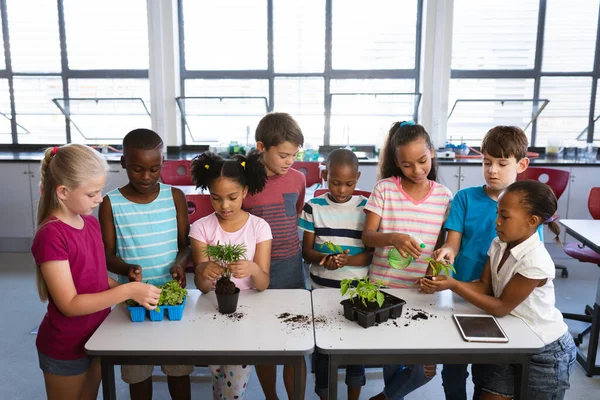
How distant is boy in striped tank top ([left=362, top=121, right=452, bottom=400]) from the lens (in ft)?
5.58

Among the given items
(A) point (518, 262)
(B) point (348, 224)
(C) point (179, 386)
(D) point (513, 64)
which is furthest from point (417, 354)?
(D) point (513, 64)

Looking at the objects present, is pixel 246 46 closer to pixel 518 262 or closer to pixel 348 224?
pixel 348 224

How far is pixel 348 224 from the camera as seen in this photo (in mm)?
1859

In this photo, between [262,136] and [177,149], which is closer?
[262,136]

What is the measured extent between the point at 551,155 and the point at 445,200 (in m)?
3.33

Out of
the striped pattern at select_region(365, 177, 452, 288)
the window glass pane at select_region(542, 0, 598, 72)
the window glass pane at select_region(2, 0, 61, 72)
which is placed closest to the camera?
the striped pattern at select_region(365, 177, 452, 288)

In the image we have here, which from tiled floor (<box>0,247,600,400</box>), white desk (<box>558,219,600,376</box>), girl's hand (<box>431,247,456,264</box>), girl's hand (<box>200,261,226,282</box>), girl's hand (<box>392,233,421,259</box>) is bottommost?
tiled floor (<box>0,247,600,400</box>)

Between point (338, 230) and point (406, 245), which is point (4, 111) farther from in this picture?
point (406, 245)

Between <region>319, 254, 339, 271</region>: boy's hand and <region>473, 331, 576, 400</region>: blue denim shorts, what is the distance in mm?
605

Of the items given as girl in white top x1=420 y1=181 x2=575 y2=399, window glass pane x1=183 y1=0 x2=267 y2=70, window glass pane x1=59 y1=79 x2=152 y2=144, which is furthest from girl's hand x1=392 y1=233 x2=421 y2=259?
window glass pane x1=59 y1=79 x2=152 y2=144

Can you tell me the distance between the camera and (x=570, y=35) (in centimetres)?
452

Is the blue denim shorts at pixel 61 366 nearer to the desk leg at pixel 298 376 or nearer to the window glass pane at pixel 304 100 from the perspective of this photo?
the desk leg at pixel 298 376

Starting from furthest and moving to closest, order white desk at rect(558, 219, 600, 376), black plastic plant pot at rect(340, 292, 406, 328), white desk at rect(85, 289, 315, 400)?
white desk at rect(558, 219, 600, 376) < black plastic plant pot at rect(340, 292, 406, 328) < white desk at rect(85, 289, 315, 400)

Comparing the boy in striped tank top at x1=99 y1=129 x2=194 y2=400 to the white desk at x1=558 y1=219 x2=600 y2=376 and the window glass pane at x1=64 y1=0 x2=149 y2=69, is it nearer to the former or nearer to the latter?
the white desk at x1=558 y1=219 x2=600 y2=376
